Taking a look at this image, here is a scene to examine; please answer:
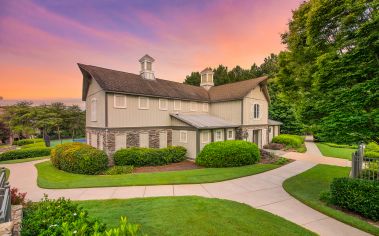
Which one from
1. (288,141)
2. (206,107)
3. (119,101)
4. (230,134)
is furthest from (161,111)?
(288,141)

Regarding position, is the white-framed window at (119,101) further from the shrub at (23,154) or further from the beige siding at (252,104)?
the shrub at (23,154)

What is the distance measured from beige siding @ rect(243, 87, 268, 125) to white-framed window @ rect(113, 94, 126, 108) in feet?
42.1

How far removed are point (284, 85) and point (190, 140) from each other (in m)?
9.16

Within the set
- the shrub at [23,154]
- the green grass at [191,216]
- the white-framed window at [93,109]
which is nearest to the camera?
the green grass at [191,216]

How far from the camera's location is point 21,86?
16875 mm

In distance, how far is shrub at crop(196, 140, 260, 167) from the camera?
48.1ft

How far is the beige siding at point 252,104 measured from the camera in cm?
2138

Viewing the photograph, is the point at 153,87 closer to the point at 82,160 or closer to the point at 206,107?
the point at 206,107

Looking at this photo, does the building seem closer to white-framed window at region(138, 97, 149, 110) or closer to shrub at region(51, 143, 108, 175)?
white-framed window at region(138, 97, 149, 110)

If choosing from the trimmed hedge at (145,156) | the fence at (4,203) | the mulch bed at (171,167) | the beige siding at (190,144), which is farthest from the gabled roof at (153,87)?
the fence at (4,203)

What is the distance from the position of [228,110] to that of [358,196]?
634 inches

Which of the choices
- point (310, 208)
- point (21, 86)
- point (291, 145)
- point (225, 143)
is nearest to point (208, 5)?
point (225, 143)

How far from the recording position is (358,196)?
6551mm

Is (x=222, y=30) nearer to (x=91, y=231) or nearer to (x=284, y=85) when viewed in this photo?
(x=284, y=85)
